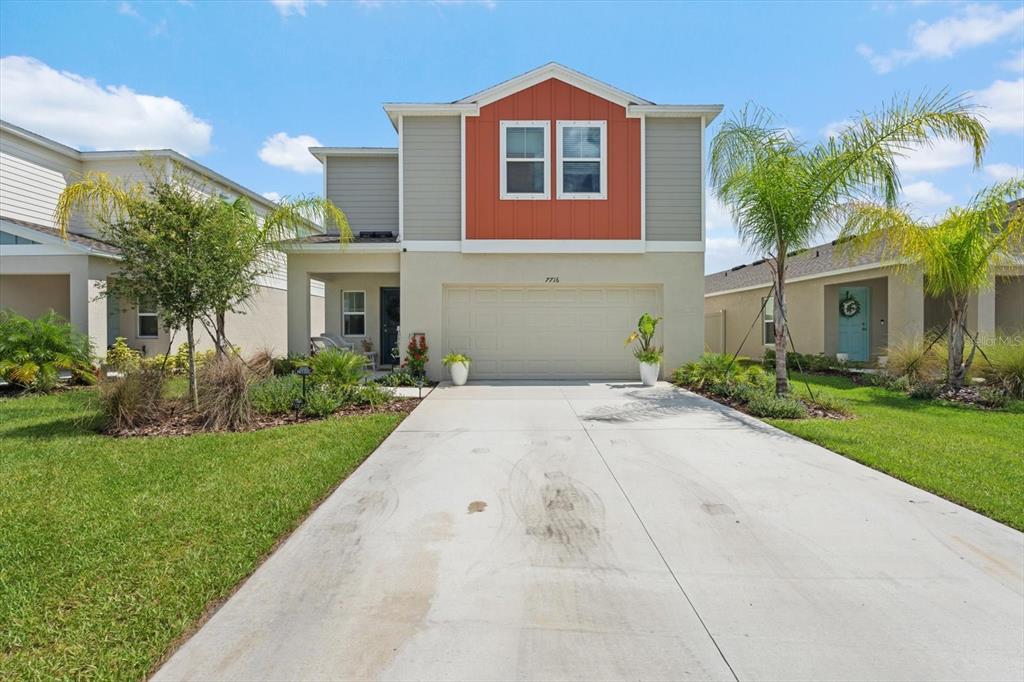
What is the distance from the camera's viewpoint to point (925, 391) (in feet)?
33.9

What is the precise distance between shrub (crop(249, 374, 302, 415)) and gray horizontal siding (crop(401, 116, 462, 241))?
17.0 ft

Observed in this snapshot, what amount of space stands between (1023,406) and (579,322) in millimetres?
8408

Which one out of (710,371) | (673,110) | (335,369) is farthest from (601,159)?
(335,369)

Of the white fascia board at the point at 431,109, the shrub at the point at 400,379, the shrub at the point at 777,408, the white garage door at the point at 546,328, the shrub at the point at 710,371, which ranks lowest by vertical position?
the shrub at the point at 777,408

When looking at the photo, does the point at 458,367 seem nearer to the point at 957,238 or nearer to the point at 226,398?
the point at 226,398

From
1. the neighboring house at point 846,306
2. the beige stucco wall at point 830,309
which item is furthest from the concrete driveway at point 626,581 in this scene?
the beige stucco wall at point 830,309

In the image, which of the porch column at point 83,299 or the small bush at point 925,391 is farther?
the porch column at point 83,299

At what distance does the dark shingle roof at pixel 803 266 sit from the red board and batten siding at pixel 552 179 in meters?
3.79

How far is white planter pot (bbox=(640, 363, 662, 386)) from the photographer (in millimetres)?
11906

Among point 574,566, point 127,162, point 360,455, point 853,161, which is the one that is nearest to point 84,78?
point 127,162

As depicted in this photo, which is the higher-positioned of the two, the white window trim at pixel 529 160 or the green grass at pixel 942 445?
the white window trim at pixel 529 160

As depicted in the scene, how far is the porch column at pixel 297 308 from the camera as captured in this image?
12992 mm

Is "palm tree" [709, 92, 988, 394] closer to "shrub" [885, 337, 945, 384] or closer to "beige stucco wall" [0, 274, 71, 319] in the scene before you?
"shrub" [885, 337, 945, 384]

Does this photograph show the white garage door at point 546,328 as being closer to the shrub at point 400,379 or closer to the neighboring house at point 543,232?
the neighboring house at point 543,232
